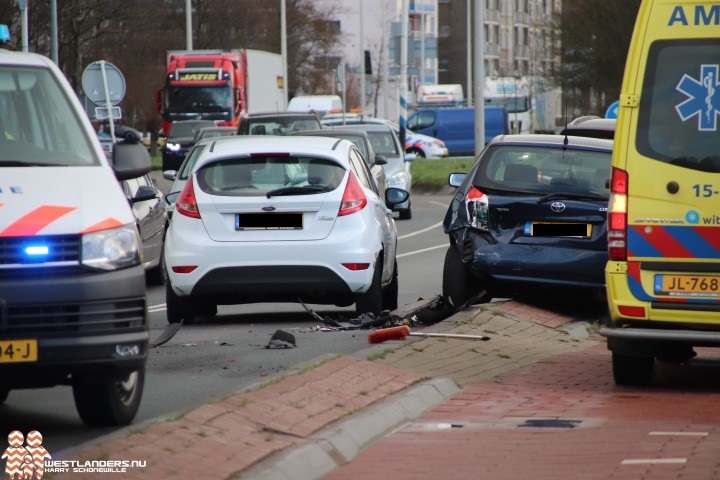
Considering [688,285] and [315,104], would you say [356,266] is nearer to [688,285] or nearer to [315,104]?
[688,285]

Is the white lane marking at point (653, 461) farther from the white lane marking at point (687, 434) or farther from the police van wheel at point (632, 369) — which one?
the police van wheel at point (632, 369)

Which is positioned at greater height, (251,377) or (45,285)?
(45,285)

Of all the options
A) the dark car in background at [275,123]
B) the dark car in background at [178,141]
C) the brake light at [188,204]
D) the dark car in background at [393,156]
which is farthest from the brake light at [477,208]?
the dark car in background at [178,141]

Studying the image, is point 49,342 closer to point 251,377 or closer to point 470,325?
point 251,377

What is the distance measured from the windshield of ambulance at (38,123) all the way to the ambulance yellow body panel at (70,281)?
1cm

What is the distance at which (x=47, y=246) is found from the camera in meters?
7.51

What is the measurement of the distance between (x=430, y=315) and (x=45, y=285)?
6.02 metres

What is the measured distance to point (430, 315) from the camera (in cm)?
1309

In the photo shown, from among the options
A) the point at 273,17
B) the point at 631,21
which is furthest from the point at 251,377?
the point at 273,17

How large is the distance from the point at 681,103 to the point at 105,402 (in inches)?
155

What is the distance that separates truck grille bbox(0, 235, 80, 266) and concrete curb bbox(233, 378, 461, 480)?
4.56 ft

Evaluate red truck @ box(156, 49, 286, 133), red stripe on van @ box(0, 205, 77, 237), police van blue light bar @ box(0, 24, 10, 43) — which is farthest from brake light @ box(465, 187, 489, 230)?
red truck @ box(156, 49, 286, 133)

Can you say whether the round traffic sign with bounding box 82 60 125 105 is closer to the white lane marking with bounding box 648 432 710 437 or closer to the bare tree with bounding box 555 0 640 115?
the white lane marking with bounding box 648 432 710 437

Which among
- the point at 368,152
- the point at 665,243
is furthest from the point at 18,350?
the point at 368,152
